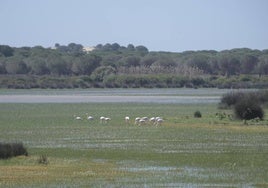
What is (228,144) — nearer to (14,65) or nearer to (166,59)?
(14,65)

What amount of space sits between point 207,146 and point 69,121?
17508mm

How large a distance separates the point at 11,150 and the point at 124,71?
13044cm

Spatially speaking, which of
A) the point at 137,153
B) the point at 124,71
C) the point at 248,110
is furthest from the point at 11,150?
the point at 124,71

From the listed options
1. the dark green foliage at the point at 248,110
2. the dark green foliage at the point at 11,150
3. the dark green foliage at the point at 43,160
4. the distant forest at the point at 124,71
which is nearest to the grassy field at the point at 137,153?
the dark green foliage at the point at 43,160

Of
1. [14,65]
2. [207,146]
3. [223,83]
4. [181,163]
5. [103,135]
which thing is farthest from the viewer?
[14,65]

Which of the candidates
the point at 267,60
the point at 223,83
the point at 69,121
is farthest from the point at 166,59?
the point at 69,121

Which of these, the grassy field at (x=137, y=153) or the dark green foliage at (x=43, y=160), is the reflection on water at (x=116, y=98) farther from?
the dark green foliage at (x=43, y=160)

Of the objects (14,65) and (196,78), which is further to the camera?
(14,65)

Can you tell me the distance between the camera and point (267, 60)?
559 feet

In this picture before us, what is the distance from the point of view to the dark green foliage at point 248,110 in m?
47.9

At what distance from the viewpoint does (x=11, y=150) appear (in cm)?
3011

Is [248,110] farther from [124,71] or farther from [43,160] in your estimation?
[124,71]

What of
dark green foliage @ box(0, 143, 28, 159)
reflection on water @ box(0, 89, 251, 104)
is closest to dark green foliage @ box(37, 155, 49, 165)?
dark green foliage @ box(0, 143, 28, 159)

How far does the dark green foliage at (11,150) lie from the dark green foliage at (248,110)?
19848 millimetres
